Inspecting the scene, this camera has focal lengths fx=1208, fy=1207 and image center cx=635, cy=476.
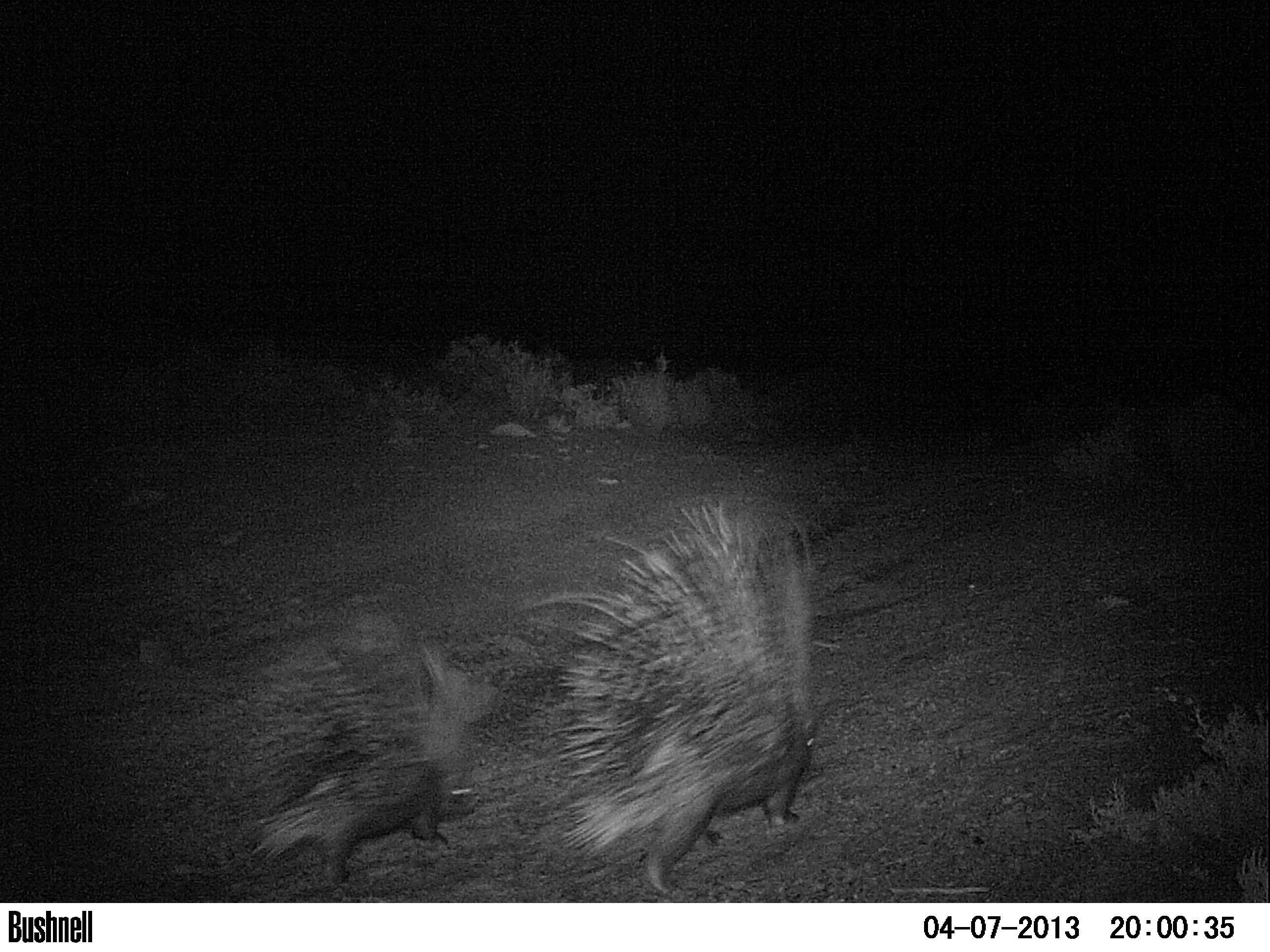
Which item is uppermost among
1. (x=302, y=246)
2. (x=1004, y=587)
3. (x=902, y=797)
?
(x=302, y=246)

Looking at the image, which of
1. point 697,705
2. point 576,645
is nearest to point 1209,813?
point 697,705

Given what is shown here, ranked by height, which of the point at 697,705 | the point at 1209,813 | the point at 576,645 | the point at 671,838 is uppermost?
the point at 576,645

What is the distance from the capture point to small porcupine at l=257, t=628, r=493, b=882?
10.2 feet

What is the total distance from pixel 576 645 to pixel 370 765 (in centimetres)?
148

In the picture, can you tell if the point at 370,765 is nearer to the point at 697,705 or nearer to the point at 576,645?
the point at 697,705

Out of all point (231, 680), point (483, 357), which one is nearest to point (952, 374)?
point (483, 357)

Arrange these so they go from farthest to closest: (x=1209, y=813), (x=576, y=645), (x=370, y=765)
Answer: (x=576, y=645) < (x=370, y=765) < (x=1209, y=813)

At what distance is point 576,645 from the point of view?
4.52 meters

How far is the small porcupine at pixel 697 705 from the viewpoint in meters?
2.95

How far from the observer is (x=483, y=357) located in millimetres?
9688

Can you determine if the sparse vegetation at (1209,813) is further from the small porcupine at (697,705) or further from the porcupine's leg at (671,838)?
the porcupine's leg at (671,838)

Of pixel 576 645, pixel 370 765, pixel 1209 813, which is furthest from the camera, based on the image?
pixel 576 645

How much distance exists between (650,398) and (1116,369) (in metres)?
3.65

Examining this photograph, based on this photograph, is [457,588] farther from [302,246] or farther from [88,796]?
[302,246]
